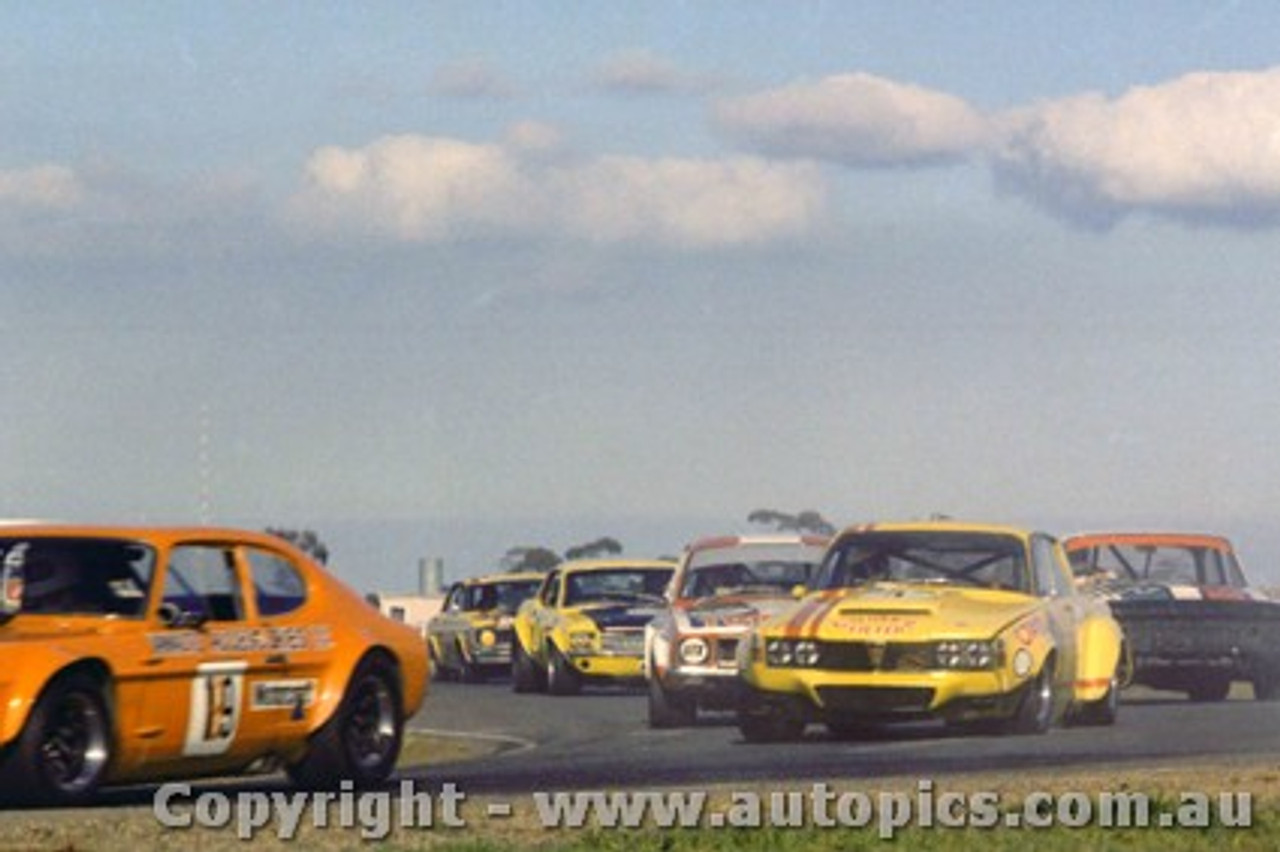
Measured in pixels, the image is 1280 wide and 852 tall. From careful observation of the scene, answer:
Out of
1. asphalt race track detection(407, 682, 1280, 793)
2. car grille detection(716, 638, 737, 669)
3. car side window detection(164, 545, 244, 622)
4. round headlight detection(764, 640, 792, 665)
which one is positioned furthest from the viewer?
car grille detection(716, 638, 737, 669)

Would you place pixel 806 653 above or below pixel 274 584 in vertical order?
below

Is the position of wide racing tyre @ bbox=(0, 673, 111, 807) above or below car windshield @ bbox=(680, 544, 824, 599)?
below

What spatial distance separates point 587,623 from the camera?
3225cm

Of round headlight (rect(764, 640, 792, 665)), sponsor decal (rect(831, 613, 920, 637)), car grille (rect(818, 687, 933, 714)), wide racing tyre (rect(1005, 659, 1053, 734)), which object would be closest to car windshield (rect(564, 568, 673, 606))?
round headlight (rect(764, 640, 792, 665))

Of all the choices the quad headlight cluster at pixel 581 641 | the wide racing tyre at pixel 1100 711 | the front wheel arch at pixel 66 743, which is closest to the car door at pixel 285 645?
the front wheel arch at pixel 66 743

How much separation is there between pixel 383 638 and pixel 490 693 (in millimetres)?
17884

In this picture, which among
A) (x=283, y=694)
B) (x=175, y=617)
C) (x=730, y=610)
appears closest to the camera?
(x=175, y=617)

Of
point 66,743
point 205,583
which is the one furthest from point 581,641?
Result: point 66,743

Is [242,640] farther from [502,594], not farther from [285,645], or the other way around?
[502,594]

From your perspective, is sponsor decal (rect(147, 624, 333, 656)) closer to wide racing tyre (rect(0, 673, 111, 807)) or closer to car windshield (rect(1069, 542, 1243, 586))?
wide racing tyre (rect(0, 673, 111, 807))

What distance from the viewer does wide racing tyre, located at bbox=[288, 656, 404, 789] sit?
16.1 m

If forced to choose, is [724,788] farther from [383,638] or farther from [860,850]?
[860,850]

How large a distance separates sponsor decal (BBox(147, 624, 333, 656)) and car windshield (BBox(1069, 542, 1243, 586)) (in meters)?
14.1

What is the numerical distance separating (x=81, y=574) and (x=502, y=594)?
2401 centimetres
